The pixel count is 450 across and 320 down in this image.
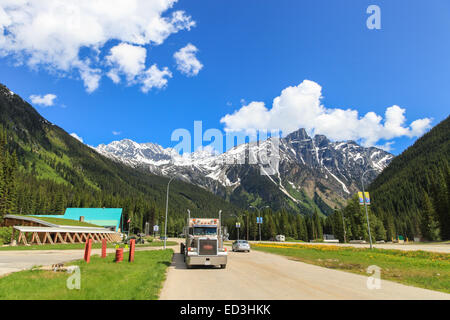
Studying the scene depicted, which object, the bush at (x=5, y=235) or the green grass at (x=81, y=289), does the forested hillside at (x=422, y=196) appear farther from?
the bush at (x=5, y=235)

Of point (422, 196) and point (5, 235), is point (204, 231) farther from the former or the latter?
point (422, 196)

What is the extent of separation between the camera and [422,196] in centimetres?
9269

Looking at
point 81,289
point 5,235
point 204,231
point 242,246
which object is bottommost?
point 242,246

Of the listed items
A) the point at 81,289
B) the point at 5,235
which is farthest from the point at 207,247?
the point at 5,235

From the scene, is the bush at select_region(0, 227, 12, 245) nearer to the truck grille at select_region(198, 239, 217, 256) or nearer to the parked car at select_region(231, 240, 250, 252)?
the parked car at select_region(231, 240, 250, 252)

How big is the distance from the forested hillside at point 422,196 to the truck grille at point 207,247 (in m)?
77.4

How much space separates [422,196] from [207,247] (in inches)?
4053

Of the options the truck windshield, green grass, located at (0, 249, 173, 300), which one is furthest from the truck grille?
green grass, located at (0, 249, 173, 300)

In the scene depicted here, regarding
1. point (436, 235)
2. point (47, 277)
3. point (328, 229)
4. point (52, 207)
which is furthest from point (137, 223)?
point (47, 277)

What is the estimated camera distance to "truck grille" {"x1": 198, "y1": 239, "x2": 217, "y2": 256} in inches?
714
